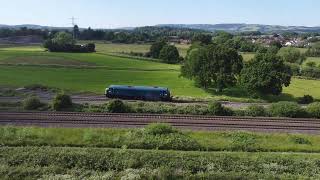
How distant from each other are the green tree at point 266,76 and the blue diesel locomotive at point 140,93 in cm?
1297

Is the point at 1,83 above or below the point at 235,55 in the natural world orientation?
below

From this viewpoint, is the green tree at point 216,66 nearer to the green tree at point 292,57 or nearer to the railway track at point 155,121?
the railway track at point 155,121

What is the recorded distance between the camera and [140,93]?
181 feet

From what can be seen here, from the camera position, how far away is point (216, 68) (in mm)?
67062

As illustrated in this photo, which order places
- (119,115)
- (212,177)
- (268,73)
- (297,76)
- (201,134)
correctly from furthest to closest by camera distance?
(297,76) < (268,73) < (119,115) < (201,134) < (212,177)

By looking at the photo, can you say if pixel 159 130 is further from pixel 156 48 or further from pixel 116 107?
pixel 156 48

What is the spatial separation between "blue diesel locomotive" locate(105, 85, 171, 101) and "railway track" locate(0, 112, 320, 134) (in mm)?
12170

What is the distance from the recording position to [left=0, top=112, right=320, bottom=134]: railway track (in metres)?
38.0

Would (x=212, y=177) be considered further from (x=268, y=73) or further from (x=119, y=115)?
(x=268, y=73)

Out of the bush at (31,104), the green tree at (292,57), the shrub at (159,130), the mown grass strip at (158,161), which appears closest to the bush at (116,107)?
the bush at (31,104)

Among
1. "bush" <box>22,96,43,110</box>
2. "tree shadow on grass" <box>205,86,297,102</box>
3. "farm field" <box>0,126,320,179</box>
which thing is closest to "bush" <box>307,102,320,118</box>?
"farm field" <box>0,126,320,179</box>

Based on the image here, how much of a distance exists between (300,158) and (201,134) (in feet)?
26.7

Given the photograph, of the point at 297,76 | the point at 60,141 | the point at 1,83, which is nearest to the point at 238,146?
the point at 60,141

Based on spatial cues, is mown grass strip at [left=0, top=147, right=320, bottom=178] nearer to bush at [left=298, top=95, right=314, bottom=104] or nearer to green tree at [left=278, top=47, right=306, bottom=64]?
bush at [left=298, top=95, right=314, bottom=104]
